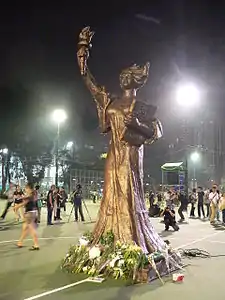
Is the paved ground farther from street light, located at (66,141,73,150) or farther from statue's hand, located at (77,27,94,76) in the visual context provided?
street light, located at (66,141,73,150)

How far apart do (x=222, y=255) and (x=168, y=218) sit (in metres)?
5.97


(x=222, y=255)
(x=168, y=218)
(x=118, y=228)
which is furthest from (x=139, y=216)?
(x=168, y=218)

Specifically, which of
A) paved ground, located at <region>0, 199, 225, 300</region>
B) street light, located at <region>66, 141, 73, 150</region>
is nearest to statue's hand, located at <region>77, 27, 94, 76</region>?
paved ground, located at <region>0, 199, 225, 300</region>

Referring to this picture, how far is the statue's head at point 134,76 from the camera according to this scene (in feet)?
29.5

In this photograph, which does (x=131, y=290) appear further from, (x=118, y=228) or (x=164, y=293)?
(x=118, y=228)

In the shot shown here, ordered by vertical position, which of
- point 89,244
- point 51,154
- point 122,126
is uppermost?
point 51,154

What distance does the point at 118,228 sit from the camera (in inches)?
330

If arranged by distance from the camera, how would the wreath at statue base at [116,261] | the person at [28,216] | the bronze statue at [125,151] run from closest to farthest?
1. the wreath at statue base at [116,261]
2. the bronze statue at [125,151]
3. the person at [28,216]

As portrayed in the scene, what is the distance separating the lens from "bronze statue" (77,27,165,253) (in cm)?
839

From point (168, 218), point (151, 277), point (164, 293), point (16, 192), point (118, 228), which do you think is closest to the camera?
point (164, 293)

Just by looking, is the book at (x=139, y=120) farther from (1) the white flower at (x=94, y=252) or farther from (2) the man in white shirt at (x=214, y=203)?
(2) the man in white shirt at (x=214, y=203)

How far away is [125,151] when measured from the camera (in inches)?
343

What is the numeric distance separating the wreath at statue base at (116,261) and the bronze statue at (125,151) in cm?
22

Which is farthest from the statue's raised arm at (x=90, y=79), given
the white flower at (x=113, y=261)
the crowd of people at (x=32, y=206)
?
the crowd of people at (x=32, y=206)
